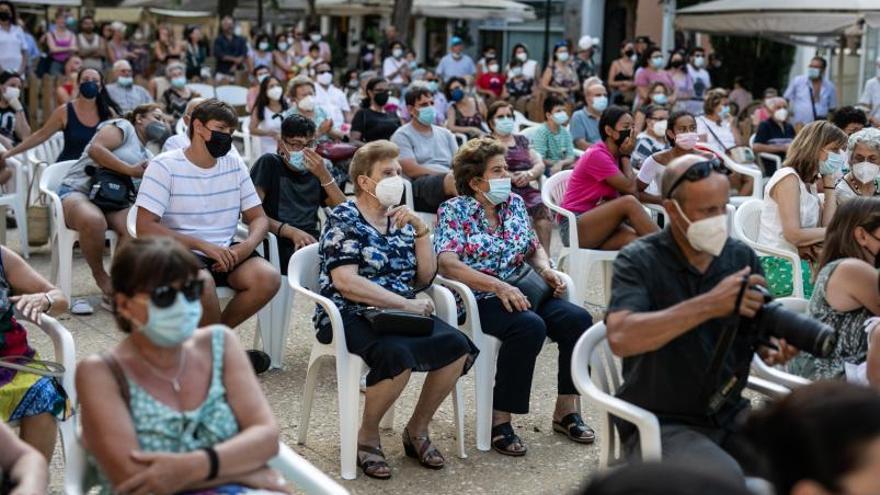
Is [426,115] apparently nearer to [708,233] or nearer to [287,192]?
[287,192]

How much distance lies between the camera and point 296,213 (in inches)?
274

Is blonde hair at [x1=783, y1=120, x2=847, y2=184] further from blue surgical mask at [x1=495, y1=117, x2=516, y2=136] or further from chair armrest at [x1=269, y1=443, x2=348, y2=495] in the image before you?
chair armrest at [x1=269, y1=443, x2=348, y2=495]

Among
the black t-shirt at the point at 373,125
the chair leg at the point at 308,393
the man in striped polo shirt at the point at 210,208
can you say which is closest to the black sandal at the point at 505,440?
the chair leg at the point at 308,393

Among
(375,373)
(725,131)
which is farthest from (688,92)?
(375,373)

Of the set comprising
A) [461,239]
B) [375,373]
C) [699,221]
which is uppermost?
[699,221]

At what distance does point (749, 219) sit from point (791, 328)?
3803mm

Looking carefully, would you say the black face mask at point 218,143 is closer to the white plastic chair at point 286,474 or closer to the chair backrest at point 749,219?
the chair backrest at point 749,219

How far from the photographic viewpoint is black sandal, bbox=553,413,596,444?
5.58m

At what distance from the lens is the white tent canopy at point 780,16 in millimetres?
14508

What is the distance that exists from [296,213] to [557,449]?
2.20 m

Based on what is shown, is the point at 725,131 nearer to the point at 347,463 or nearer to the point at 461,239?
the point at 461,239

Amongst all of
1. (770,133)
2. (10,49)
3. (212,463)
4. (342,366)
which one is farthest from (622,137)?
(10,49)

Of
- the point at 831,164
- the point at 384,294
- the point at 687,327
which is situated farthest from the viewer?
the point at 831,164

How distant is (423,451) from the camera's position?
5.21 metres
